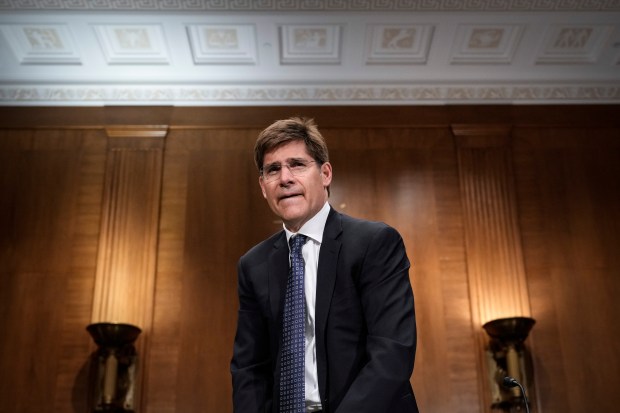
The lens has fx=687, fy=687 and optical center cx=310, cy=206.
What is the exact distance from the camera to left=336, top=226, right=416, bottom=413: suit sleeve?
1.91m

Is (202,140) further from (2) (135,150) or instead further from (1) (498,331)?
(1) (498,331)

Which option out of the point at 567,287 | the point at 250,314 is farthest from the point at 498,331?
the point at 250,314

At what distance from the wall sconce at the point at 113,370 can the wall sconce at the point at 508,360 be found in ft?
9.16

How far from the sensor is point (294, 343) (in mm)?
2070

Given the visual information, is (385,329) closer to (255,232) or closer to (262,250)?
(262,250)

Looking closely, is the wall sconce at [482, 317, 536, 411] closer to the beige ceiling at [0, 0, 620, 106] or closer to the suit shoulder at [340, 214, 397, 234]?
the beige ceiling at [0, 0, 620, 106]

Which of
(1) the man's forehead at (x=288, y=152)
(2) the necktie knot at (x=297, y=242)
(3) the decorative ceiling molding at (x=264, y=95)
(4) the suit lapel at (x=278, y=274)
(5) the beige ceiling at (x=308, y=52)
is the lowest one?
(4) the suit lapel at (x=278, y=274)

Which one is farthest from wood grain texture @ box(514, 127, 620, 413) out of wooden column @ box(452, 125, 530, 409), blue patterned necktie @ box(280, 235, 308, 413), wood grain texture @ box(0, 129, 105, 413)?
blue patterned necktie @ box(280, 235, 308, 413)

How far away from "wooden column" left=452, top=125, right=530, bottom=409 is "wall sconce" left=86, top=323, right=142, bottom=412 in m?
2.76

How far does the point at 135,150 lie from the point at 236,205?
1.06m

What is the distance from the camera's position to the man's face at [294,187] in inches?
88.7

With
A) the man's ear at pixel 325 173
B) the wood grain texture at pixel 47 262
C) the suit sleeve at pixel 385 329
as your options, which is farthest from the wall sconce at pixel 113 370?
the suit sleeve at pixel 385 329

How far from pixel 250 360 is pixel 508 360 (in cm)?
345

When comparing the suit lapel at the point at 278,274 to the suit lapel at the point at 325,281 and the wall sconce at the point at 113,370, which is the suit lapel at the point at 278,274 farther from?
the wall sconce at the point at 113,370
